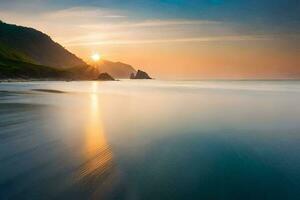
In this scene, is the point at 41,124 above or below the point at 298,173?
below

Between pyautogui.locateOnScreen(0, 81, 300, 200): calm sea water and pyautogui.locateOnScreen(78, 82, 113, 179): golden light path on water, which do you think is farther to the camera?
pyautogui.locateOnScreen(78, 82, 113, 179): golden light path on water

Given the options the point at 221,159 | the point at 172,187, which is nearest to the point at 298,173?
the point at 221,159

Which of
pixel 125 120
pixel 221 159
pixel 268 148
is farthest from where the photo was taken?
pixel 125 120

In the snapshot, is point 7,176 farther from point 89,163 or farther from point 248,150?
point 248,150

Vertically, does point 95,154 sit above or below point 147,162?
below

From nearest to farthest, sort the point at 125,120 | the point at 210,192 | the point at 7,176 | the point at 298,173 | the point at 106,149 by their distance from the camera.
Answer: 1. the point at 210,192
2. the point at 7,176
3. the point at 298,173
4. the point at 106,149
5. the point at 125,120

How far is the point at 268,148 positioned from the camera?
2011cm

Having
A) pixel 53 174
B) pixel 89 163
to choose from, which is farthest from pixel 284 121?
pixel 53 174

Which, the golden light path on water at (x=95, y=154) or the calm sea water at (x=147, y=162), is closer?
the calm sea water at (x=147, y=162)

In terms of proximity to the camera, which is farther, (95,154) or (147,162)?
(95,154)

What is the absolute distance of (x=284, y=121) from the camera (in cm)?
3353

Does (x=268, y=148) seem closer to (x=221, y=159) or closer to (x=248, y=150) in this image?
(x=248, y=150)

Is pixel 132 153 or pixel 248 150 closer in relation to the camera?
pixel 132 153

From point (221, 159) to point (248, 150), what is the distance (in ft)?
10.2
